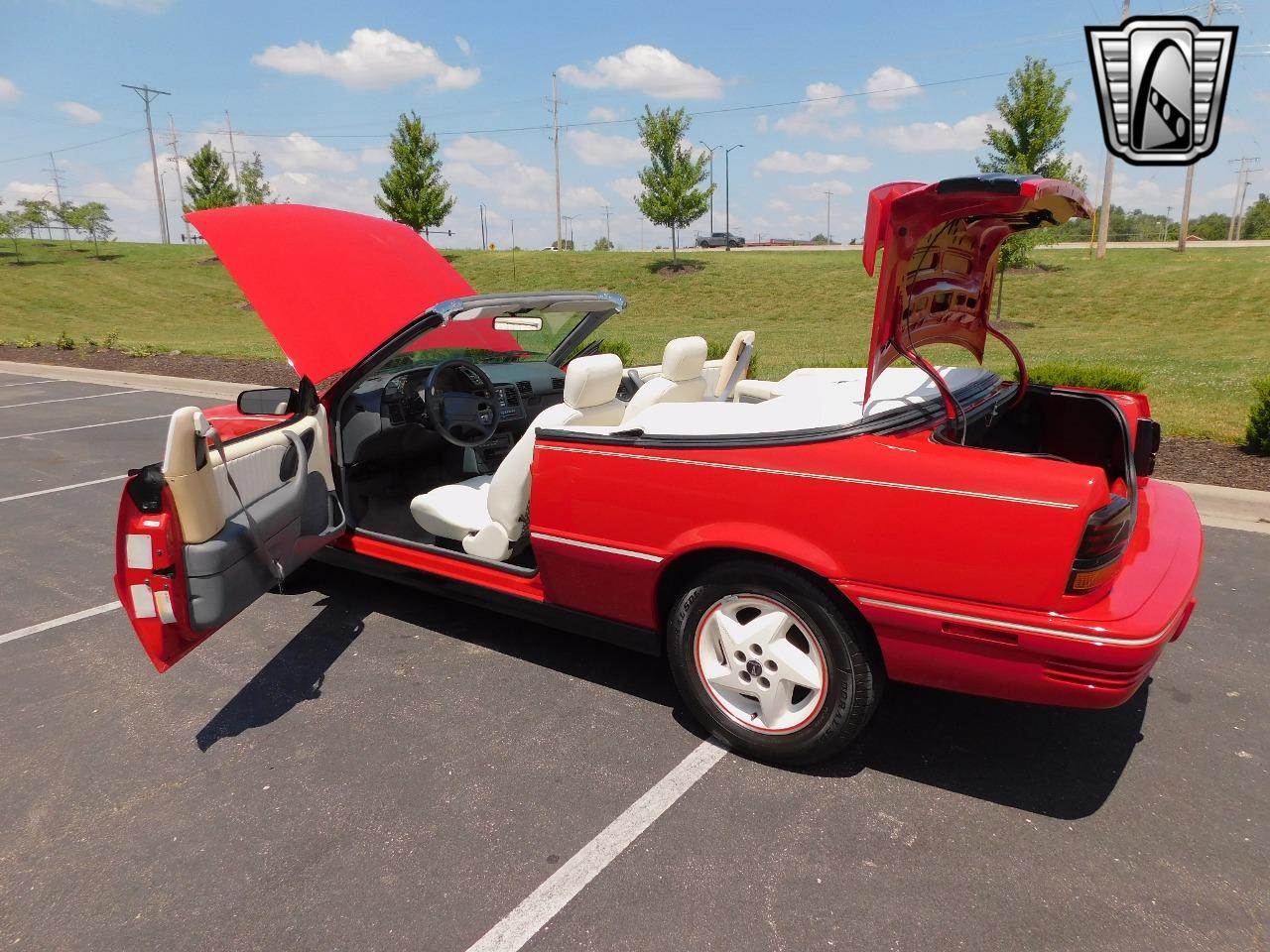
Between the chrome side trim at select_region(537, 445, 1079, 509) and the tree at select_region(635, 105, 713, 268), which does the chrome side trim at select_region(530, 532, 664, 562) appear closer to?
the chrome side trim at select_region(537, 445, 1079, 509)

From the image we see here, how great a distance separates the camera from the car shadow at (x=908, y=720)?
2.82m

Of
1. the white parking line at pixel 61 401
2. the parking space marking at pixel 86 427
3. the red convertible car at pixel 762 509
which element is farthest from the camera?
the white parking line at pixel 61 401

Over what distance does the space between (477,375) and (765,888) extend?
9.78 feet

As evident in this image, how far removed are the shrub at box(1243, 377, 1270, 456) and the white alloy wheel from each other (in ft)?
19.3

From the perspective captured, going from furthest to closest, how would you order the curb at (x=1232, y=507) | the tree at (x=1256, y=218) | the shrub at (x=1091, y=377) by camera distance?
1. the tree at (x=1256, y=218)
2. the shrub at (x=1091, y=377)
3. the curb at (x=1232, y=507)

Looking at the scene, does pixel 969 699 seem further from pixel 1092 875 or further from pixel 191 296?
pixel 191 296

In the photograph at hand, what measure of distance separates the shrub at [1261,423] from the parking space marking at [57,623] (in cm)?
812

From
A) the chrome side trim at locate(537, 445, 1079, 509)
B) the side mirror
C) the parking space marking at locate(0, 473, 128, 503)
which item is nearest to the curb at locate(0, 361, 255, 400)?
the parking space marking at locate(0, 473, 128, 503)

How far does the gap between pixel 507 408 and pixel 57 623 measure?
2.53 meters

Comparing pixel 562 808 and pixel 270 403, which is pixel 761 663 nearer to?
pixel 562 808

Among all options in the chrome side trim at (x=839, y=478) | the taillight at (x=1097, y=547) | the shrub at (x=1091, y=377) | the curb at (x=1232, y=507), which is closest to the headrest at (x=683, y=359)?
the chrome side trim at (x=839, y=478)

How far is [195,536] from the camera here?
2861mm

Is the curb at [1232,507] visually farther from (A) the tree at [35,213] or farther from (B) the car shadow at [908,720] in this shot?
(A) the tree at [35,213]

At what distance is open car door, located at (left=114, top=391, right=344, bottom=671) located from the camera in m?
2.76
